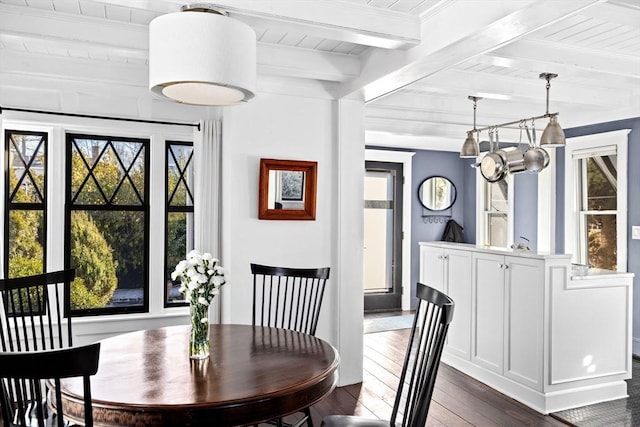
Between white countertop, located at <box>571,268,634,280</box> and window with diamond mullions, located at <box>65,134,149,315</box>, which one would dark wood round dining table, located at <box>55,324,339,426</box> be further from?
white countertop, located at <box>571,268,634,280</box>

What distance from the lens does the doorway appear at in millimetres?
6926

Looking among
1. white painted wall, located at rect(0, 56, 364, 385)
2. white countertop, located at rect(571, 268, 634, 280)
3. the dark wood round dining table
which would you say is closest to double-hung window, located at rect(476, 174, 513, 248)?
white countertop, located at rect(571, 268, 634, 280)

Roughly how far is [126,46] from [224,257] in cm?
162

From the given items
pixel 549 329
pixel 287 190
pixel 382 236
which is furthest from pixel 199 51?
pixel 382 236

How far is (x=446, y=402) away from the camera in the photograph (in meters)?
3.63

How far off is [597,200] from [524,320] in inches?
88.8

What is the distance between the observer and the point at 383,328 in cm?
594

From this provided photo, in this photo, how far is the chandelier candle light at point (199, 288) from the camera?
2.07 metres

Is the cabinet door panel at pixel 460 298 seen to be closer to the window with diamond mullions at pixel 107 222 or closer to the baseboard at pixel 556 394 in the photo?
the baseboard at pixel 556 394

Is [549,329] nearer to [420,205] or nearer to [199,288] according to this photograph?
[199,288]

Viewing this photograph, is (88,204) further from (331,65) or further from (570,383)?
(570,383)

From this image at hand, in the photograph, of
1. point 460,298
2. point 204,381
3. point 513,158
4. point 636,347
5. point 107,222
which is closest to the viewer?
point 204,381

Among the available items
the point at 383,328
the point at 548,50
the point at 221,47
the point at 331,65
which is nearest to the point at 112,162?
the point at 331,65

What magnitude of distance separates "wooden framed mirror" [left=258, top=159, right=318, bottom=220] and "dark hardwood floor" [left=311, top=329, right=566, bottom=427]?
53.9 inches
